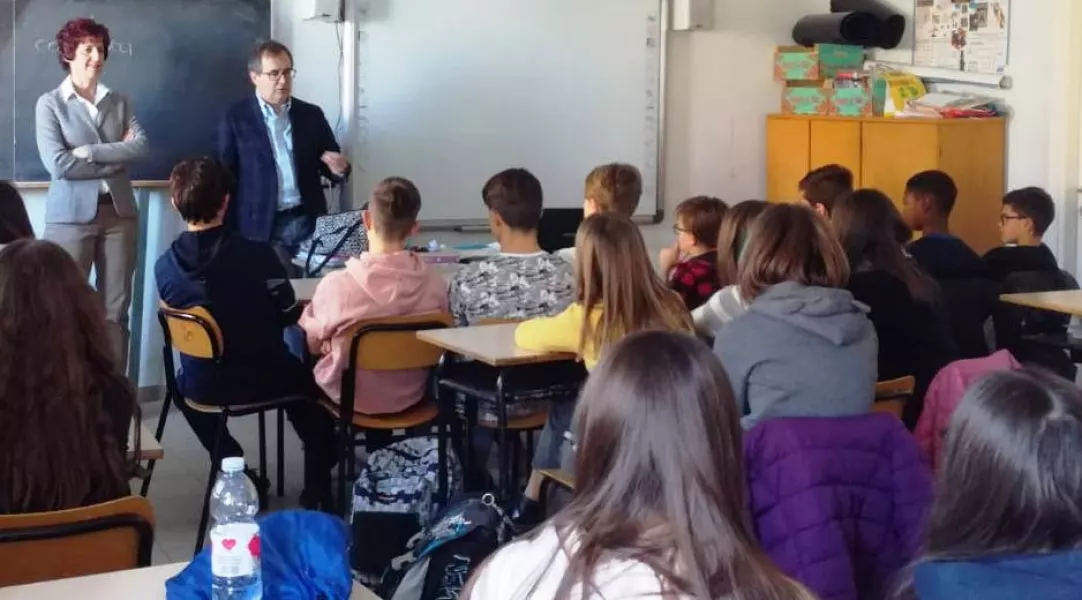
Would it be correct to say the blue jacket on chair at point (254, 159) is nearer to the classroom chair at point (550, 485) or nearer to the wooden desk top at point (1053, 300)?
the classroom chair at point (550, 485)

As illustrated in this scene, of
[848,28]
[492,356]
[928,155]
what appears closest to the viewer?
[492,356]

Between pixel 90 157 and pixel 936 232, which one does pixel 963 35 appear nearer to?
pixel 936 232

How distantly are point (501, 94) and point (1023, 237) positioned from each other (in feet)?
8.88

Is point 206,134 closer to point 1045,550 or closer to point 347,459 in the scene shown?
point 347,459

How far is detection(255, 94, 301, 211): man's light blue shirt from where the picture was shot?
575cm

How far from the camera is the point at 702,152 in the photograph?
24.3 ft

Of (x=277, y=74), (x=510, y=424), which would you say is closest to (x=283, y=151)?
(x=277, y=74)

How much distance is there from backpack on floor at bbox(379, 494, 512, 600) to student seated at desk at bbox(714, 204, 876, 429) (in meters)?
0.60

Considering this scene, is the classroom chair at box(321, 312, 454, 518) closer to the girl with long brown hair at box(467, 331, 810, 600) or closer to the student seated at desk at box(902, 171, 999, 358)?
the student seated at desk at box(902, 171, 999, 358)

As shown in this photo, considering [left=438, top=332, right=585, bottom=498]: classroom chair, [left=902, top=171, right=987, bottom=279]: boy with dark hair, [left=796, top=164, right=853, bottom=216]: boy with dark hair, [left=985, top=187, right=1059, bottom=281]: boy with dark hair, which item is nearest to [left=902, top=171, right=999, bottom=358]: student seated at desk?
[left=902, top=171, right=987, bottom=279]: boy with dark hair

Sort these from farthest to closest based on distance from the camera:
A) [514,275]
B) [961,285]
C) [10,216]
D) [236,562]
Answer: [961,285]
[514,275]
[10,216]
[236,562]

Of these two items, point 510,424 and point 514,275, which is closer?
point 510,424

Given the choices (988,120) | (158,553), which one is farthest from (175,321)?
(988,120)

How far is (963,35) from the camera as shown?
6855 millimetres
